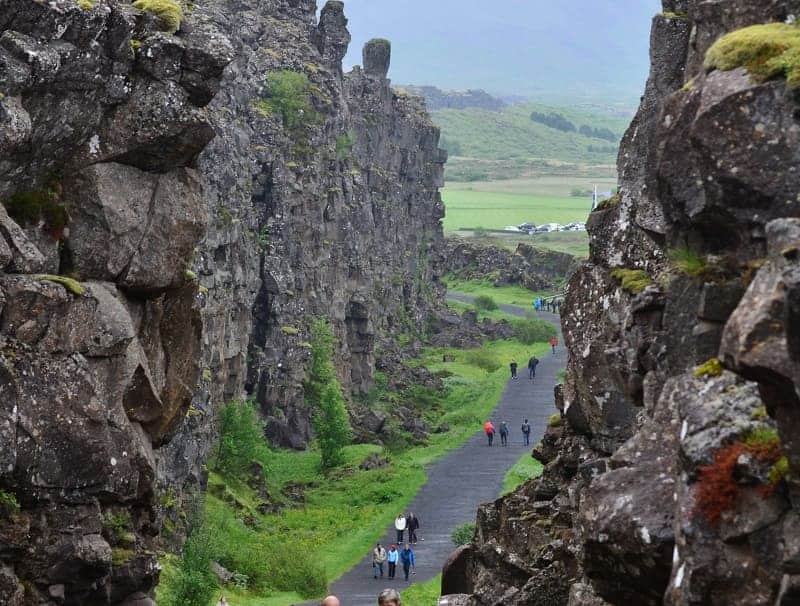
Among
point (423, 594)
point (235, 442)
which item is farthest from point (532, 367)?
point (423, 594)

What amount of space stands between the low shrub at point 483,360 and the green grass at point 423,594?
233 feet

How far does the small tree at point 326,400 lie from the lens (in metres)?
89.9

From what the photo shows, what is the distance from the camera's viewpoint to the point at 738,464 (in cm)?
1612

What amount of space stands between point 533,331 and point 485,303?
2396 cm

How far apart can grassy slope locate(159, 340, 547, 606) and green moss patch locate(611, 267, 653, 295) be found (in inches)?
1110

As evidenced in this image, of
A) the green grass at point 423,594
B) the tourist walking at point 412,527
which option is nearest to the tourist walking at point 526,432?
the tourist walking at point 412,527

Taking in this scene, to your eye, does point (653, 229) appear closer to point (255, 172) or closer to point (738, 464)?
point (738, 464)

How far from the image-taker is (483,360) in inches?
5266

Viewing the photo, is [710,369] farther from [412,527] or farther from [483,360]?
[483,360]

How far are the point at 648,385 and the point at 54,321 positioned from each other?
1325 cm

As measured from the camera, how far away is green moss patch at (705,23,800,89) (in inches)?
718

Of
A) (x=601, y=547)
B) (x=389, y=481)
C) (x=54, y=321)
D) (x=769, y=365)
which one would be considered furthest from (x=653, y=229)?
(x=389, y=481)

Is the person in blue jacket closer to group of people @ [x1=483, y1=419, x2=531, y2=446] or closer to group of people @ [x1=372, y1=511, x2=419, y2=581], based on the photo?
group of people @ [x1=372, y1=511, x2=419, y2=581]

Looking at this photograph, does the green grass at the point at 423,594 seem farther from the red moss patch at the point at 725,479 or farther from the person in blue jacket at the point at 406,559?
the red moss patch at the point at 725,479
